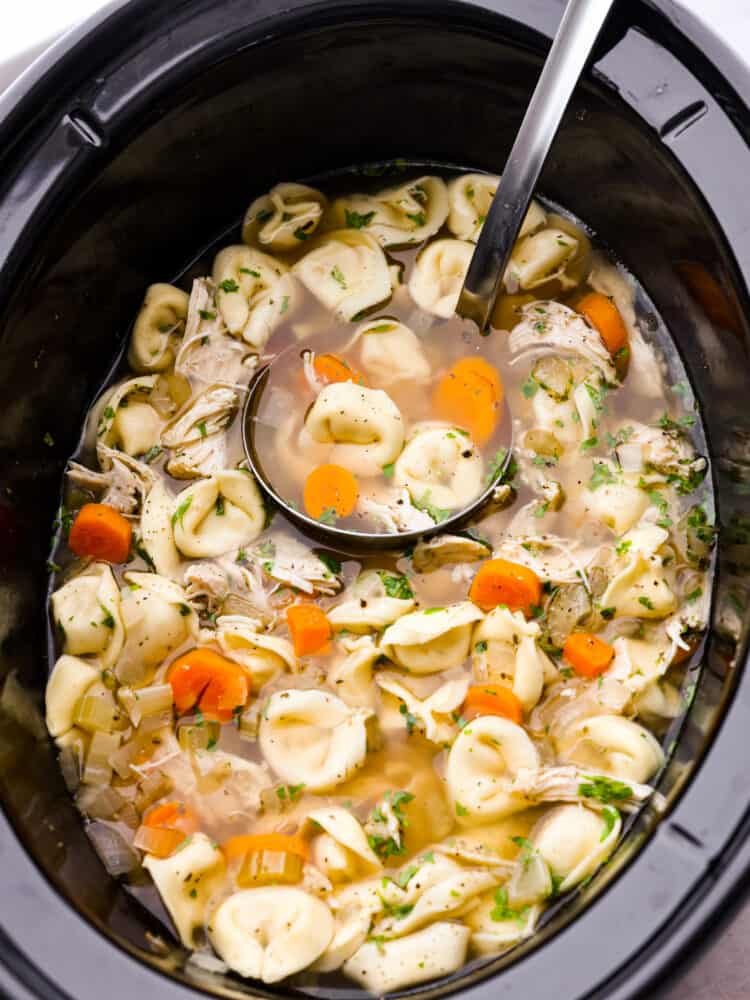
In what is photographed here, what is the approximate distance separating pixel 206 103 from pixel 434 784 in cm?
175

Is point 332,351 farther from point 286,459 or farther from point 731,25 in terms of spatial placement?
point 731,25

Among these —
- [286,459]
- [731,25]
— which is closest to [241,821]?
[286,459]

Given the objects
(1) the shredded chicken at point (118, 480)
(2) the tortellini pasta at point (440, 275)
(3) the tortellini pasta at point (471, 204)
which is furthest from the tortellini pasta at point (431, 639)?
(3) the tortellini pasta at point (471, 204)

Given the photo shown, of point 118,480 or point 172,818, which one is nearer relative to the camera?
point 172,818

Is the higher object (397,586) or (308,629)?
(397,586)

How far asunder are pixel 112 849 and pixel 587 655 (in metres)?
1.17

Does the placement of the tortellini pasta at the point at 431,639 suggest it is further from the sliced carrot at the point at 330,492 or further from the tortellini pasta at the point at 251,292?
the tortellini pasta at the point at 251,292

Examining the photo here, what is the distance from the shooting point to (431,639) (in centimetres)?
251

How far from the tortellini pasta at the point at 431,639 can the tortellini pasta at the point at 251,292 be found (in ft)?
3.07

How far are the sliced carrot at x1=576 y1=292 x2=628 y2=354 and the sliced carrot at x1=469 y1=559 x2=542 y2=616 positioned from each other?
27.9 inches

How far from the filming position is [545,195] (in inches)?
120

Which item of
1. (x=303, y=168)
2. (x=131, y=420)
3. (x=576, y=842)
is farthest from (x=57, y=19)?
(x=576, y=842)

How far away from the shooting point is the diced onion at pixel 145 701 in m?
2.51

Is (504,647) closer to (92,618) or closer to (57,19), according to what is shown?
(92,618)
